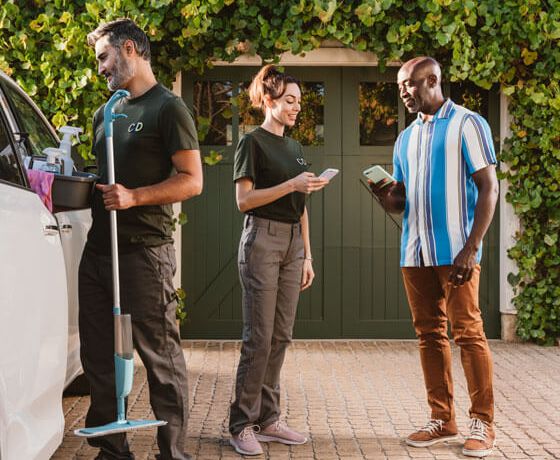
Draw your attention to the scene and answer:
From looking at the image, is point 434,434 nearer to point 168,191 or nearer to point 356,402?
point 356,402

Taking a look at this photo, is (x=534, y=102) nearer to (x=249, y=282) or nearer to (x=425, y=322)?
(x=425, y=322)

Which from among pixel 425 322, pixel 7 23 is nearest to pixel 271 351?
pixel 425 322

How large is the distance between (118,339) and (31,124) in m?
2.02

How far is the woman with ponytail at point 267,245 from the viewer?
480cm

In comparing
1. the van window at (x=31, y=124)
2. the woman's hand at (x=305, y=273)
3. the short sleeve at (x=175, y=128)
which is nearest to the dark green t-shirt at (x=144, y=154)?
the short sleeve at (x=175, y=128)

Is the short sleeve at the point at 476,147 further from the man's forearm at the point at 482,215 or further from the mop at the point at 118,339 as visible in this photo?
the mop at the point at 118,339

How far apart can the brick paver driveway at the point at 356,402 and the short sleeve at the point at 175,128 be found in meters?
1.71

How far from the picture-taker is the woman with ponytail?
4801mm

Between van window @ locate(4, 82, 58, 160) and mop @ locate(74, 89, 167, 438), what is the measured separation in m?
1.14

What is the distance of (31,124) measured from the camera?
5.38 m

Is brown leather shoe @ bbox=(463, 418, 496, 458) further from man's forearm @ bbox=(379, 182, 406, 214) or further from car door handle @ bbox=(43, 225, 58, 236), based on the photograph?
car door handle @ bbox=(43, 225, 58, 236)

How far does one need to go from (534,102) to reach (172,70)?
3184mm

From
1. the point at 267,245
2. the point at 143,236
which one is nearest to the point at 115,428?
the point at 143,236

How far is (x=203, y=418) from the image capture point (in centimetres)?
564
